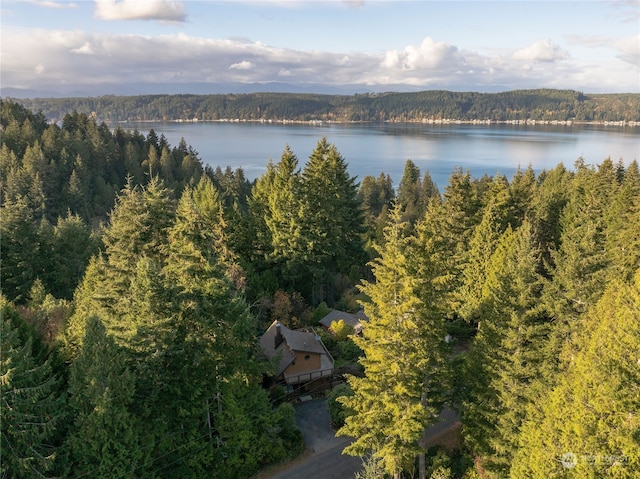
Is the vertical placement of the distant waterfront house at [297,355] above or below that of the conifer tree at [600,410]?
below

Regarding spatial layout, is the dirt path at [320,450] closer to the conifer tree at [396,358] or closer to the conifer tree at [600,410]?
the conifer tree at [396,358]

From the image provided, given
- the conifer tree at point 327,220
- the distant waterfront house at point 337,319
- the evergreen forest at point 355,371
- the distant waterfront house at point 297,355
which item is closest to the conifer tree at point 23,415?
the evergreen forest at point 355,371

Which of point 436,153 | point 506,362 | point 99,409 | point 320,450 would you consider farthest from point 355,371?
point 436,153

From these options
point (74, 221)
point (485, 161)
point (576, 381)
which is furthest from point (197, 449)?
point (485, 161)

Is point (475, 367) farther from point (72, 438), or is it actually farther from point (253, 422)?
point (72, 438)

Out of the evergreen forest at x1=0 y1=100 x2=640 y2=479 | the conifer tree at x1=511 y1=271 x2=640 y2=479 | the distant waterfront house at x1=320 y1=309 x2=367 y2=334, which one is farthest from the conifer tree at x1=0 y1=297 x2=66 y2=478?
the distant waterfront house at x1=320 y1=309 x2=367 y2=334

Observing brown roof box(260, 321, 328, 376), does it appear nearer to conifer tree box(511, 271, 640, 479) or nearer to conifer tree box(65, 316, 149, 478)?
conifer tree box(65, 316, 149, 478)

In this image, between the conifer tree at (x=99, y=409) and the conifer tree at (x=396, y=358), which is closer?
the conifer tree at (x=99, y=409)

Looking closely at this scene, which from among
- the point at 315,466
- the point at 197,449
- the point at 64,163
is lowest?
the point at 315,466

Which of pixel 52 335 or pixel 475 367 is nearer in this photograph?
pixel 475 367
